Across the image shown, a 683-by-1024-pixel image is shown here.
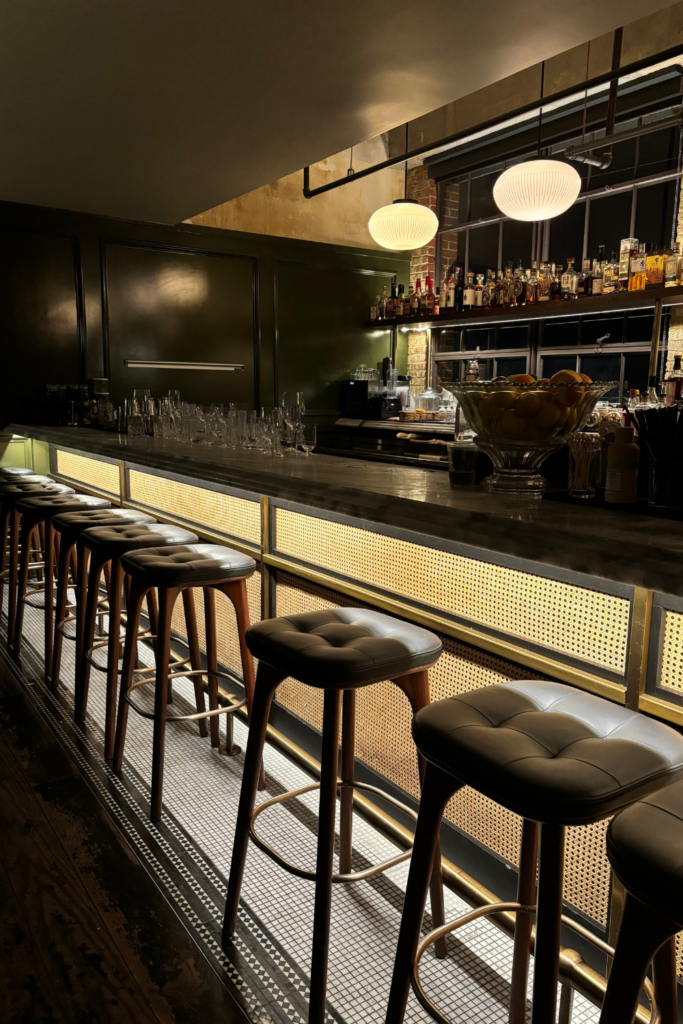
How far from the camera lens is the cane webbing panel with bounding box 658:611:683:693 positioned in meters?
1.33

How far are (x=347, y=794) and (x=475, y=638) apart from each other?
57cm

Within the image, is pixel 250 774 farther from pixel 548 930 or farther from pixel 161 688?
pixel 548 930

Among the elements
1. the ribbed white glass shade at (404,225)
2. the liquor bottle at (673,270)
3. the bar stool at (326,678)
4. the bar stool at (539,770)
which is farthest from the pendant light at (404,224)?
the bar stool at (539,770)

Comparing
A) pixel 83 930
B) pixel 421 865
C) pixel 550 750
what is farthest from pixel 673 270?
pixel 83 930

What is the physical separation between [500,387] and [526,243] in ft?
16.9

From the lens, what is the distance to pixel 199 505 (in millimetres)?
3084

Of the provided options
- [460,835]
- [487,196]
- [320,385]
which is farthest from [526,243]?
[460,835]

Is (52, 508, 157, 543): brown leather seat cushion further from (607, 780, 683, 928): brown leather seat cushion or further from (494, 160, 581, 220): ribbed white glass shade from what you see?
(494, 160, 581, 220): ribbed white glass shade

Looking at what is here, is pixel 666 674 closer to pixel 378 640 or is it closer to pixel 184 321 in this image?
pixel 378 640

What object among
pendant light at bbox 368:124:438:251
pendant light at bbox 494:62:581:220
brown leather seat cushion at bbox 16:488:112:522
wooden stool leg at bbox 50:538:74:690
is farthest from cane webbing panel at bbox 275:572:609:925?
pendant light at bbox 368:124:438:251

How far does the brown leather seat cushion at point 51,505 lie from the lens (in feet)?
10.2

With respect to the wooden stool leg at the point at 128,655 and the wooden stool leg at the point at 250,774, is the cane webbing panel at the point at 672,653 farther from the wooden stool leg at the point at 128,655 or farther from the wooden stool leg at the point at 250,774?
the wooden stool leg at the point at 128,655

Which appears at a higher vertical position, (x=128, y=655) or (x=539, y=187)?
(x=539, y=187)

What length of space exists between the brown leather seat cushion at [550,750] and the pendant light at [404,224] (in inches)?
180
